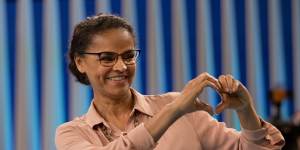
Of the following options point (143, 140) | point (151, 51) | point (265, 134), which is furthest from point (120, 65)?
point (151, 51)

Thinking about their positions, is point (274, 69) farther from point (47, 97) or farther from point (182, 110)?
point (182, 110)

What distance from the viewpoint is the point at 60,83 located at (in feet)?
9.41

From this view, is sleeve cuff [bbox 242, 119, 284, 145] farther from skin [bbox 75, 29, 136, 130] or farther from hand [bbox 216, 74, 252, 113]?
skin [bbox 75, 29, 136, 130]

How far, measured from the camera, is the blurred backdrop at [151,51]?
9.32 feet

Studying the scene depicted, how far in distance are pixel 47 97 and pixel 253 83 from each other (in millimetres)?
1092

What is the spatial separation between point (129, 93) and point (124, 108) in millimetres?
45

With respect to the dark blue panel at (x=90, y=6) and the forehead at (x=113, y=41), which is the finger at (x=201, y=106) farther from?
the dark blue panel at (x=90, y=6)

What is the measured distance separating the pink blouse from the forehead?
0.17 metres

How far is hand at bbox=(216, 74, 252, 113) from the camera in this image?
4.11ft

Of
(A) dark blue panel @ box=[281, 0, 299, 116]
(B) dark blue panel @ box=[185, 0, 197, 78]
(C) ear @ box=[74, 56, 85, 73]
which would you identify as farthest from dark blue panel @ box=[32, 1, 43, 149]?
(C) ear @ box=[74, 56, 85, 73]

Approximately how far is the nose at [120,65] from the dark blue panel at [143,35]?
1.55m

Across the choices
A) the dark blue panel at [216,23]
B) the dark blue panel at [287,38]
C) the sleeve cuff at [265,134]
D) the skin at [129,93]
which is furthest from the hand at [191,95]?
the dark blue panel at [287,38]

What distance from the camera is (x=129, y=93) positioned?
Result: 1484 millimetres

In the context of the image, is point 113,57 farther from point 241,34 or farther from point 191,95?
point 241,34
